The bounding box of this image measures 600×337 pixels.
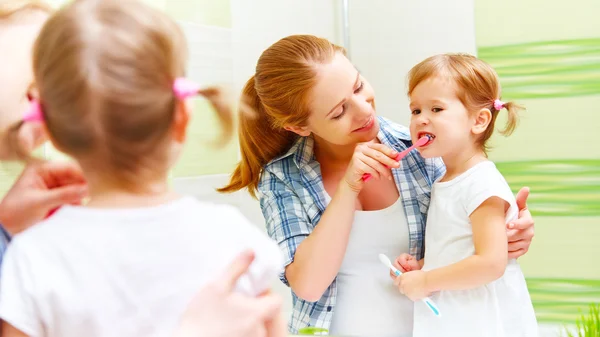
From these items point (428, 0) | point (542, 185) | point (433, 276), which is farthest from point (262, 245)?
point (542, 185)

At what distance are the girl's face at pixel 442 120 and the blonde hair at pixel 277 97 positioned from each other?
6.5 inches

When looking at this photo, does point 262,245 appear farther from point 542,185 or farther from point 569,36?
point 569,36

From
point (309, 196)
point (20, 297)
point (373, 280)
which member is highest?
point (20, 297)

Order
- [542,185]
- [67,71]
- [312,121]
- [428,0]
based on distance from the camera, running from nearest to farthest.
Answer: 1. [67,71]
2. [312,121]
3. [428,0]
4. [542,185]

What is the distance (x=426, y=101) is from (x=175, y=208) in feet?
1.75

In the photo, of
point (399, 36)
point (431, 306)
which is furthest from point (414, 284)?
point (399, 36)

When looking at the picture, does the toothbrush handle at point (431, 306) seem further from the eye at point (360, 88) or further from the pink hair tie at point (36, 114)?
the pink hair tie at point (36, 114)

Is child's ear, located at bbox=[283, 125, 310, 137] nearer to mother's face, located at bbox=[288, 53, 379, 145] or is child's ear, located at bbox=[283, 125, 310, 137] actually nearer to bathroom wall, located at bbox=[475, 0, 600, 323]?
mother's face, located at bbox=[288, 53, 379, 145]

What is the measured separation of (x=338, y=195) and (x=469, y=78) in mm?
264

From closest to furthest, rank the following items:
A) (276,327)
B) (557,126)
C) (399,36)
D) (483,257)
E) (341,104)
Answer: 1. (276,327)
2. (483,257)
3. (341,104)
4. (399,36)
5. (557,126)

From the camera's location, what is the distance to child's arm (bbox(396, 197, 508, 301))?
886 mm

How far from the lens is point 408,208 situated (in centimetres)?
100

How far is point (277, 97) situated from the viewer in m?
1.03

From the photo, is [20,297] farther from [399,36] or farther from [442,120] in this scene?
[399,36]
